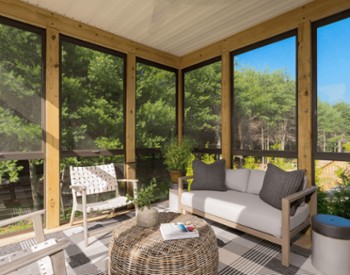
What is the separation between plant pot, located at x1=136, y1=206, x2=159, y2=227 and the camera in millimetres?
1996

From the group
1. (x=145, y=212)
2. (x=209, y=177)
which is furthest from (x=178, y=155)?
(x=145, y=212)

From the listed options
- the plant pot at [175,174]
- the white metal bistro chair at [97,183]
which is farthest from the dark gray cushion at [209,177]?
the white metal bistro chair at [97,183]

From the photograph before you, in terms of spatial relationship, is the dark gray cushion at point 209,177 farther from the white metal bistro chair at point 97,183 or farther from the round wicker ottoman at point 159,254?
the round wicker ottoman at point 159,254

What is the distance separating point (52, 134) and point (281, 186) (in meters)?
2.95

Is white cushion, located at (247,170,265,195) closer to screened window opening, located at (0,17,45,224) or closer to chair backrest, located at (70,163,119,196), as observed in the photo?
Answer: chair backrest, located at (70,163,119,196)

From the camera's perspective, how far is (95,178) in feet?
10.6

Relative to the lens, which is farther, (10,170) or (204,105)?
(204,105)

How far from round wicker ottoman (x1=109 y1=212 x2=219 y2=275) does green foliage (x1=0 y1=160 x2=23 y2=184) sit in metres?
1.84

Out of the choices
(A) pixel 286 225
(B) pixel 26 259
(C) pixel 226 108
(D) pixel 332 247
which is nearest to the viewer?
(B) pixel 26 259

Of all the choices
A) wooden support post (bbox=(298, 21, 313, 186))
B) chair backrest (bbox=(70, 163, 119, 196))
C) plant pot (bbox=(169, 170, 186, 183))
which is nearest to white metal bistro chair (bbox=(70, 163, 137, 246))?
chair backrest (bbox=(70, 163, 119, 196))

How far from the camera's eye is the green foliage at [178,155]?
162 inches

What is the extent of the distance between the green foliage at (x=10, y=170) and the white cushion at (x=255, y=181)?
305cm

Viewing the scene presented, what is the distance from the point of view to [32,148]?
298 cm

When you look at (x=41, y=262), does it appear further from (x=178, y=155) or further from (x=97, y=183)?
(x=178, y=155)
